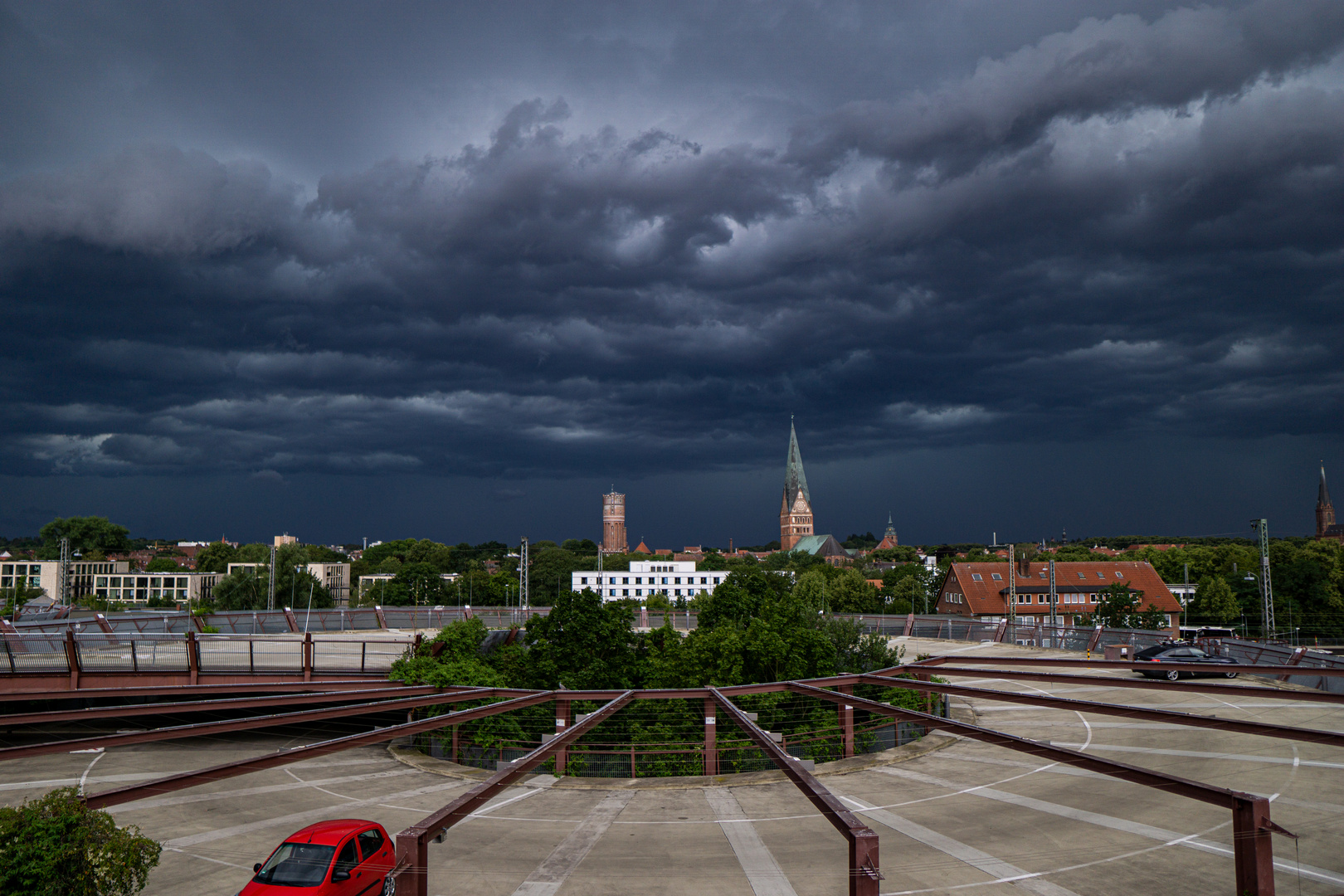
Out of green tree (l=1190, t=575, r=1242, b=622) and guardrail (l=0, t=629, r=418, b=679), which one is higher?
guardrail (l=0, t=629, r=418, b=679)

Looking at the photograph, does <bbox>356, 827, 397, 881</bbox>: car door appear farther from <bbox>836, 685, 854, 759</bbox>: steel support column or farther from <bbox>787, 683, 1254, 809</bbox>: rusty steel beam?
<bbox>836, 685, 854, 759</bbox>: steel support column

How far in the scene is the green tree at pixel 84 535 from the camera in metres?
154

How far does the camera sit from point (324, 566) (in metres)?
136

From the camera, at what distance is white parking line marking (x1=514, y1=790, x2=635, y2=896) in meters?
12.3

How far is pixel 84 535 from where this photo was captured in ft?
534

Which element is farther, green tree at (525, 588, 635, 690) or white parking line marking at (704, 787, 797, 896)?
green tree at (525, 588, 635, 690)

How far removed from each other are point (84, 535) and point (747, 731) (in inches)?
7701

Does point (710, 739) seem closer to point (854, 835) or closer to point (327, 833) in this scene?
point (327, 833)

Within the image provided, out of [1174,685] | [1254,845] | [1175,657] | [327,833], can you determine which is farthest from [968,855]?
[1175,657]

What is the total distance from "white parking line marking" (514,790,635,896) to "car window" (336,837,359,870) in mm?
2595

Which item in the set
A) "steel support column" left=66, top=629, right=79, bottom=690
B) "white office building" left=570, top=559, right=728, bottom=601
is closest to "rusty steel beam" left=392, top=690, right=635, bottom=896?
"steel support column" left=66, top=629, right=79, bottom=690

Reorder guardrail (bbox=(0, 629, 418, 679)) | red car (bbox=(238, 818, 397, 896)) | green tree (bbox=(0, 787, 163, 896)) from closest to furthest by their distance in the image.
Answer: green tree (bbox=(0, 787, 163, 896)) < red car (bbox=(238, 818, 397, 896)) < guardrail (bbox=(0, 629, 418, 679))

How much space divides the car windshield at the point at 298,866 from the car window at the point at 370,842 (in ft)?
2.04

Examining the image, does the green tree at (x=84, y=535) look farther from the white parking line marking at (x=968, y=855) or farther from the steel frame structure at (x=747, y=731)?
the white parking line marking at (x=968, y=855)
